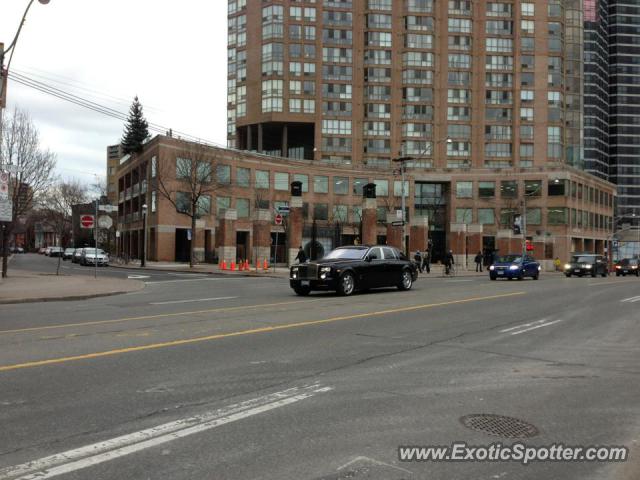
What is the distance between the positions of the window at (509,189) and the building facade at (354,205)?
0.14 m

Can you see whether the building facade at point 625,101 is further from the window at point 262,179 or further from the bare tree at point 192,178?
the bare tree at point 192,178

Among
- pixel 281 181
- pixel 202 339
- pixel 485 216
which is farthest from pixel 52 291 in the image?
pixel 485 216

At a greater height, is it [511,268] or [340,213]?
[340,213]

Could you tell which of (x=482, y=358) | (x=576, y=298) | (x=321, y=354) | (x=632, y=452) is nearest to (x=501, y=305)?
(x=576, y=298)

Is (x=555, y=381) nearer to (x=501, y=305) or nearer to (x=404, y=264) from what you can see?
(x=501, y=305)

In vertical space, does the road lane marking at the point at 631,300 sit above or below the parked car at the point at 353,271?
below

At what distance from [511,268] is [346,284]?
1640cm

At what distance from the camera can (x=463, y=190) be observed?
83.0 meters

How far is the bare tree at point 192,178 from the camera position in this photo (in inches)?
1761

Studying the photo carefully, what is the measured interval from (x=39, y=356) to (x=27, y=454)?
380 centimetres

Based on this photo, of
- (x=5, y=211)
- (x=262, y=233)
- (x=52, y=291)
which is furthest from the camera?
(x=262, y=233)

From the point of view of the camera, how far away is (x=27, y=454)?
4.19 meters

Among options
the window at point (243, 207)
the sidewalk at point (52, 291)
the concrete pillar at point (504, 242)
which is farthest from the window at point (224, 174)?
the sidewalk at point (52, 291)

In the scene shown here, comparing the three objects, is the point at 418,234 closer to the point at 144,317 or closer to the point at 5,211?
the point at 5,211
